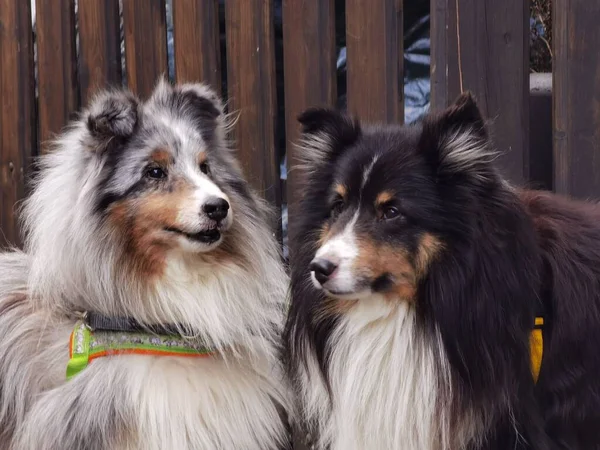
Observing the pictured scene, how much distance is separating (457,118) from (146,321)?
1.43 m

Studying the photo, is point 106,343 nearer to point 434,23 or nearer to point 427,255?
point 427,255

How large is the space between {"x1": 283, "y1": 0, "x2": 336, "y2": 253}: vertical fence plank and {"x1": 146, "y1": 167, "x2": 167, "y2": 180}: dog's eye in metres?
0.83

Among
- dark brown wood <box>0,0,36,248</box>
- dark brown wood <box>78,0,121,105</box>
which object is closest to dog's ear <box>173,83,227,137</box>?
dark brown wood <box>78,0,121,105</box>

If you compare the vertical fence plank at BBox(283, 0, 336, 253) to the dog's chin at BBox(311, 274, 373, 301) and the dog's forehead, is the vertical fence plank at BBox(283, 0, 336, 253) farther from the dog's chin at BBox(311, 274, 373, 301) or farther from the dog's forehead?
the dog's chin at BBox(311, 274, 373, 301)

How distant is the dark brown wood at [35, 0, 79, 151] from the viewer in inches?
193

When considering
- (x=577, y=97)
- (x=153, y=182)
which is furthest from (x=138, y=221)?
(x=577, y=97)

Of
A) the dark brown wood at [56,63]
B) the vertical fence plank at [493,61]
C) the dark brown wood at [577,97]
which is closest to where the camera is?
the dark brown wood at [577,97]

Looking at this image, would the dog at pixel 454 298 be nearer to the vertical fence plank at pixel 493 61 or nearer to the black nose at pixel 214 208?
the black nose at pixel 214 208

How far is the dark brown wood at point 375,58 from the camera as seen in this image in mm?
3809

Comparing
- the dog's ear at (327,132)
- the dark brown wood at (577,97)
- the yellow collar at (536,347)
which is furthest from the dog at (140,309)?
the dark brown wood at (577,97)

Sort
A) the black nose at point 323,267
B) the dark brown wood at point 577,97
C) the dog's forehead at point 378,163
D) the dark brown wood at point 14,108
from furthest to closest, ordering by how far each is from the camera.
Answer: the dark brown wood at point 14,108 < the dark brown wood at point 577,97 < the dog's forehead at point 378,163 < the black nose at point 323,267

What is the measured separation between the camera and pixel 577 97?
346cm

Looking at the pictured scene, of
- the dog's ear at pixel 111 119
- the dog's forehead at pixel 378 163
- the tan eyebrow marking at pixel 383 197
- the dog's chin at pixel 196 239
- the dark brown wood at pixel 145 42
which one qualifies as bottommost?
the dog's chin at pixel 196 239

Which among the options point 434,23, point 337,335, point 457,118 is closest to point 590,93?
point 434,23
